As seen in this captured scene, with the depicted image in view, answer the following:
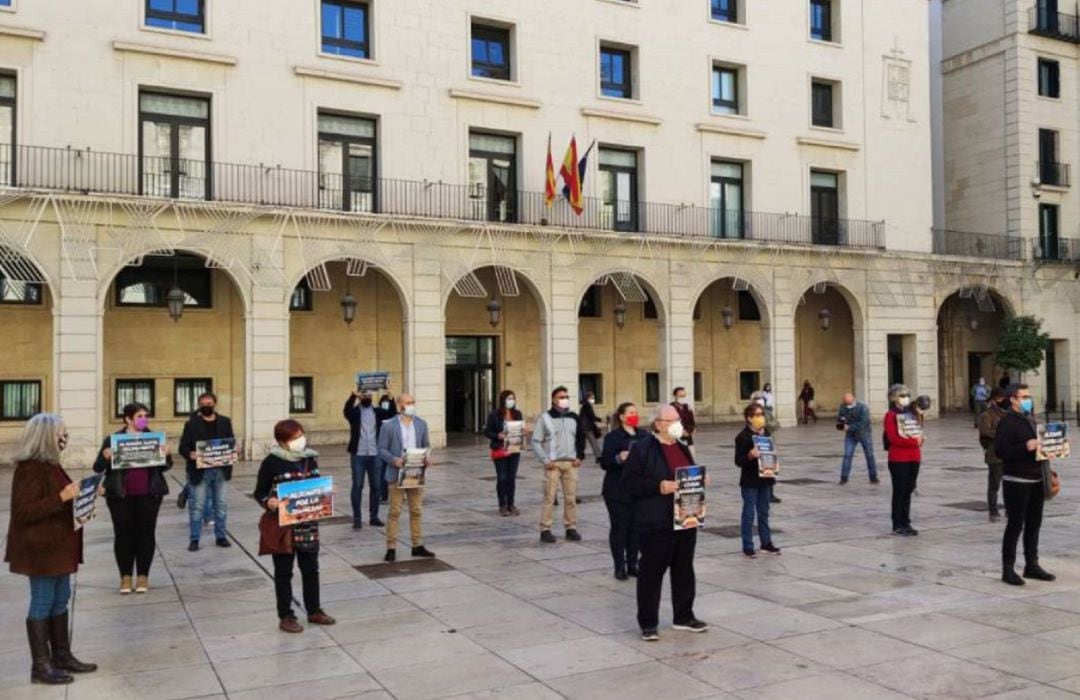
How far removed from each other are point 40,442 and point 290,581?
234cm

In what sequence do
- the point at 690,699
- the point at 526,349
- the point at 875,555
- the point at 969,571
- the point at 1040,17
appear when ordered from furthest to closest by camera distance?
the point at 1040,17
the point at 526,349
the point at 875,555
the point at 969,571
the point at 690,699

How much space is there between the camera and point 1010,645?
285 inches

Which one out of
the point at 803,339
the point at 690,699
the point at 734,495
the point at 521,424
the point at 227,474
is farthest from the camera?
the point at 803,339

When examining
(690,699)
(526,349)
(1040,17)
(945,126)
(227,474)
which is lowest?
(690,699)

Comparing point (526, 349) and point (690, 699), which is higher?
point (526, 349)

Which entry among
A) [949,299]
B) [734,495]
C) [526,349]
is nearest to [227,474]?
[734,495]

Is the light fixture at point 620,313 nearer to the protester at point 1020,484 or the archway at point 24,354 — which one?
the archway at point 24,354

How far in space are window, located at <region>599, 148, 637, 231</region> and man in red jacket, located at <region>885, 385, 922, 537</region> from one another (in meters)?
17.6

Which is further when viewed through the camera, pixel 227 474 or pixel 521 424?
pixel 521 424

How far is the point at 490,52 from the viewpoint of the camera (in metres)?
28.0

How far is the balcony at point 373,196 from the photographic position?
2173 cm

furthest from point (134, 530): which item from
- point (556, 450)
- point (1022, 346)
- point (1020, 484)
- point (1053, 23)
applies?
point (1053, 23)

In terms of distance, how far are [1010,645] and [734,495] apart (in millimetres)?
8606

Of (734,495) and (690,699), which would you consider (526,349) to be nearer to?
(734,495)
